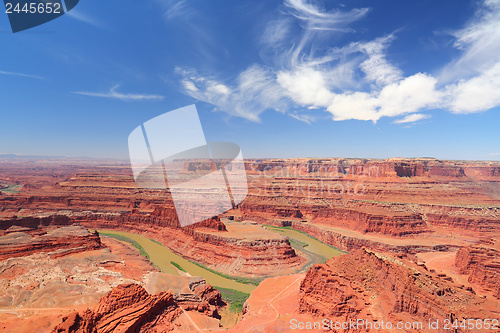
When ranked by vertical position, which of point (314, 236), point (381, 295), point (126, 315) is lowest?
point (314, 236)

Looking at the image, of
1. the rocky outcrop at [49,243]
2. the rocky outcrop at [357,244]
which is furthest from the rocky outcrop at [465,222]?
the rocky outcrop at [49,243]

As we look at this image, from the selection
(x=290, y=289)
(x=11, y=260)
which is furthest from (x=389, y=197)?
(x=11, y=260)

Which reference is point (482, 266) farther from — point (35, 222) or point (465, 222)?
point (35, 222)

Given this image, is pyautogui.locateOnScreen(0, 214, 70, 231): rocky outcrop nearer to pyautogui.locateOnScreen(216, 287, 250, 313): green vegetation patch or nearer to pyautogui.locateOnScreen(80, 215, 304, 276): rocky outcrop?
pyautogui.locateOnScreen(80, 215, 304, 276): rocky outcrop

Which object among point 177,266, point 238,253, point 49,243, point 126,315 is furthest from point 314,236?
point 49,243

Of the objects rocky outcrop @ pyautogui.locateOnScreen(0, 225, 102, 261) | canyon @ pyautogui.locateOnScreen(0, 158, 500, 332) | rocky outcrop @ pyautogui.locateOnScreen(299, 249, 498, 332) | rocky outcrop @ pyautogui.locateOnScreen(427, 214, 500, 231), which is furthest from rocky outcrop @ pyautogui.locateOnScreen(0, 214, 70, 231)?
rocky outcrop @ pyautogui.locateOnScreen(427, 214, 500, 231)

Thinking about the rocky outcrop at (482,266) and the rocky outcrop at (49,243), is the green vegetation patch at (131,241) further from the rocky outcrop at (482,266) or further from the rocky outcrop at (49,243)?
the rocky outcrop at (482,266)
